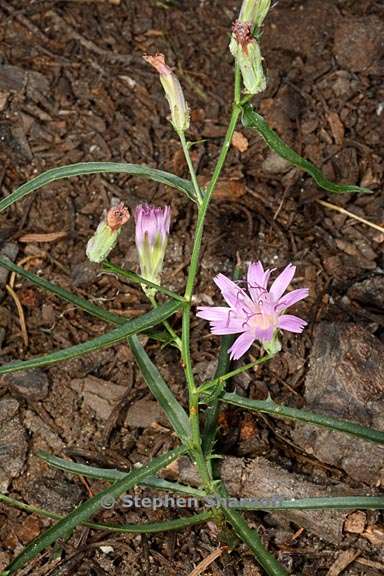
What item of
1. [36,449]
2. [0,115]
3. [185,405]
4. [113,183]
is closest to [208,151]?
[113,183]

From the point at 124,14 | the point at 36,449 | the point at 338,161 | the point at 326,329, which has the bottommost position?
the point at 36,449

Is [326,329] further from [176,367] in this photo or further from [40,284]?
[40,284]

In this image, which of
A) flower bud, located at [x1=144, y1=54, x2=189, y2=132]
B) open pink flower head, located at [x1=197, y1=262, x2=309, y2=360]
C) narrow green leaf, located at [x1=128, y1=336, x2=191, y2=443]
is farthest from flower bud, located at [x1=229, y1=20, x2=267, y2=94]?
narrow green leaf, located at [x1=128, y1=336, x2=191, y2=443]

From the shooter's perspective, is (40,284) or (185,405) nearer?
(40,284)

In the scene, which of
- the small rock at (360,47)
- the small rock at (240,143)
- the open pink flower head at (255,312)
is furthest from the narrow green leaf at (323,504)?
the small rock at (360,47)

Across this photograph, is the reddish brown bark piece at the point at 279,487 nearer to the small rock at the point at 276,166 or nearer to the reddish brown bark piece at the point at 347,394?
the reddish brown bark piece at the point at 347,394

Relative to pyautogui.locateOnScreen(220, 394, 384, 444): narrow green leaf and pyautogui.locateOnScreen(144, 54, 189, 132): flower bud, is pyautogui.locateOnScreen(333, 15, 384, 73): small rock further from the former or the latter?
pyautogui.locateOnScreen(220, 394, 384, 444): narrow green leaf

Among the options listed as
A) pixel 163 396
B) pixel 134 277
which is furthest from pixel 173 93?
pixel 163 396
